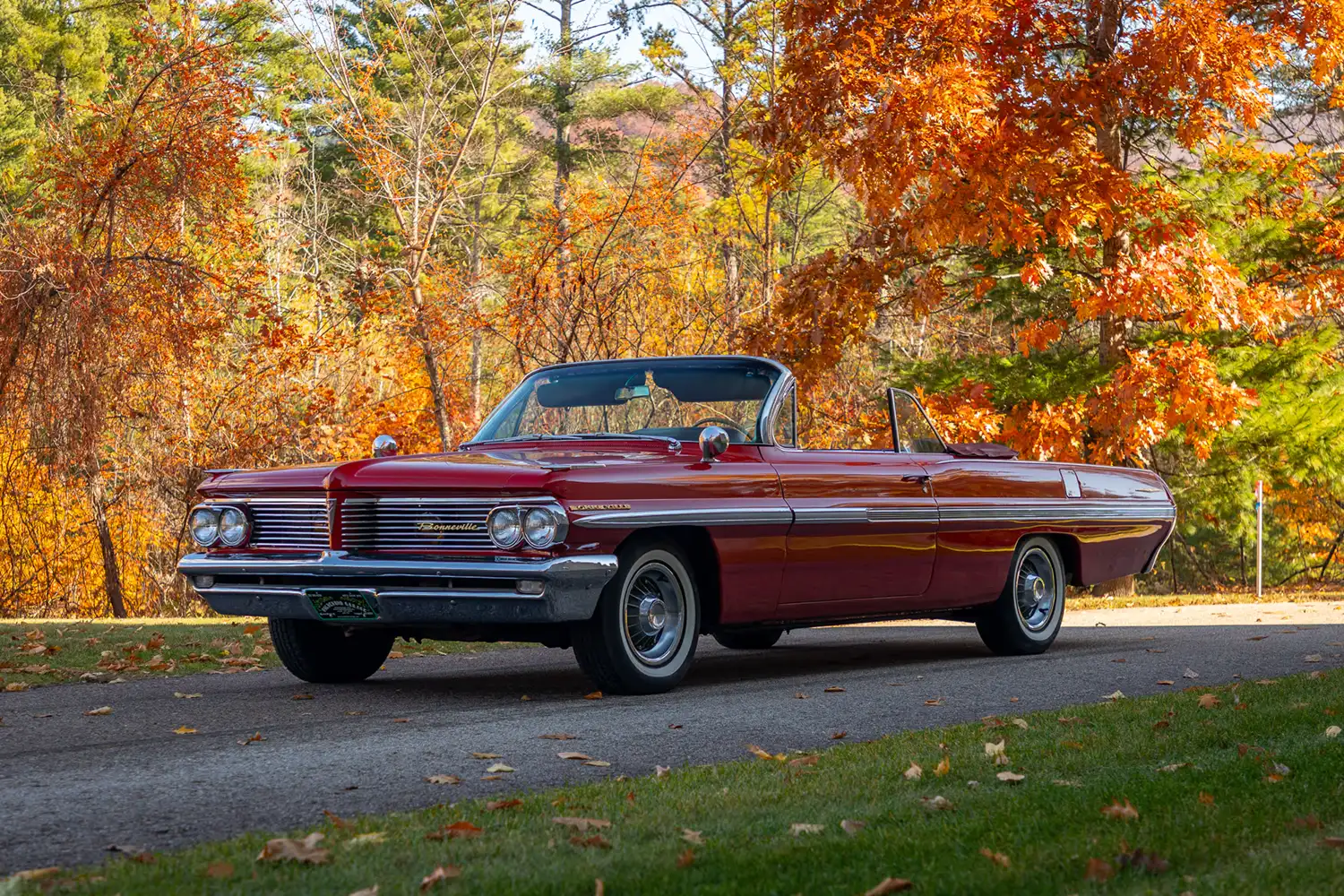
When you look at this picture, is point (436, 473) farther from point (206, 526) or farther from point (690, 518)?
point (206, 526)

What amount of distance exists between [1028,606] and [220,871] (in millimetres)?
7765

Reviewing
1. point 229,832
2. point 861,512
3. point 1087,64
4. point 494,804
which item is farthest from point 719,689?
point 1087,64

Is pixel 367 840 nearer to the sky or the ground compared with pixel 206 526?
nearer to the ground

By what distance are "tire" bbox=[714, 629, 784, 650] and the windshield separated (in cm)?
202

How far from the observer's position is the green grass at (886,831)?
3.82 meters

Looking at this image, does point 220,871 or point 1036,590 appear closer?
point 220,871

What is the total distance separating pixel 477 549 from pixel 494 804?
2581 millimetres

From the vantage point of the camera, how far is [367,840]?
4289 mm

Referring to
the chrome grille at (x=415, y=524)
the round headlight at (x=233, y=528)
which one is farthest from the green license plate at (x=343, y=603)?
the round headlight at (x=233, y=528)

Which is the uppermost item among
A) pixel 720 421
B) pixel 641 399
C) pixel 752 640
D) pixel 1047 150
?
pixel 1047 150

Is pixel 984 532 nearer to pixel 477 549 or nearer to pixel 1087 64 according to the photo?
pixel 477 549

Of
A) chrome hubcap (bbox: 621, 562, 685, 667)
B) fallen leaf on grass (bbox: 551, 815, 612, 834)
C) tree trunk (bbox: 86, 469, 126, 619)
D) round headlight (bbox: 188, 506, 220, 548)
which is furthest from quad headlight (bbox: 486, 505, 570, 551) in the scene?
tree trunk (bbox: 86, 469, 126, 619)

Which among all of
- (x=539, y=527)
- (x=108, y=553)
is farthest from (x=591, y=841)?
(x=108, y=553)

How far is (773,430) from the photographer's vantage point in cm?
888
